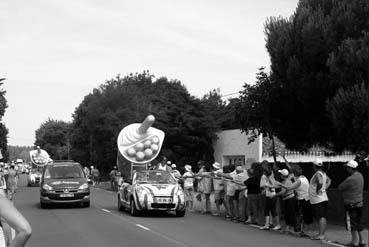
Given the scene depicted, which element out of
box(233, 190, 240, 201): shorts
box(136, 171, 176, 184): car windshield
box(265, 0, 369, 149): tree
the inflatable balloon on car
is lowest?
box(233, 190, 240, 201): shorts

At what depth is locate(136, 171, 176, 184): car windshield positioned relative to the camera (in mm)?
18328

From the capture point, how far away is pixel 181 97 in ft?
156

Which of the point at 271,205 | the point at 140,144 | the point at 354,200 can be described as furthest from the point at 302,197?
the point at 140,144

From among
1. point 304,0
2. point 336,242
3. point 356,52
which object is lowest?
point 336,242

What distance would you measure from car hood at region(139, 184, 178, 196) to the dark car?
13.3 ft

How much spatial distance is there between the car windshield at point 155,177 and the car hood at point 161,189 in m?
0.37

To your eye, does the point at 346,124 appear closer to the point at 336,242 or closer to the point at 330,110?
the point at 330,110

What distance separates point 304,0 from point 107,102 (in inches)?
1655

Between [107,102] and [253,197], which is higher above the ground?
[107,102]

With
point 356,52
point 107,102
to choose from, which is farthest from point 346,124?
point 107,102

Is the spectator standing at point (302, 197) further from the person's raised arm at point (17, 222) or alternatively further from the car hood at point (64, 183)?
the person's raised arm at point (17, 222)

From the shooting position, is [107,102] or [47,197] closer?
[47,197]

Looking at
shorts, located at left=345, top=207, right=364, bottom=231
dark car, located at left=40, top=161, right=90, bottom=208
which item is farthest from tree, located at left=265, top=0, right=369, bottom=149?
dark car, located at left=40, top=161, right=90, bottom=208

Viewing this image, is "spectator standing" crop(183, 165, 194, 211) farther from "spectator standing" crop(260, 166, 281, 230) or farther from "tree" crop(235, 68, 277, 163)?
"spectator standing" crop(260, 166, 281, 230)
